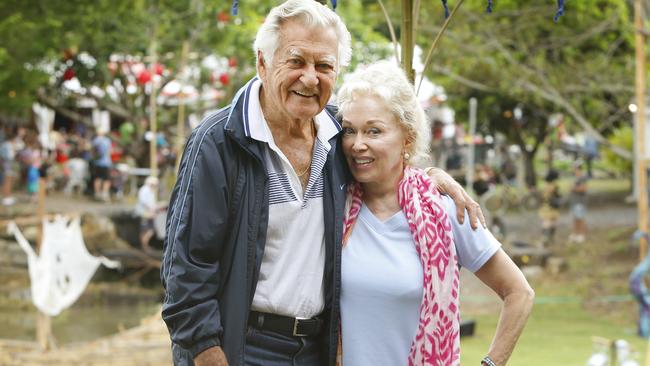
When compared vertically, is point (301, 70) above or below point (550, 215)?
above

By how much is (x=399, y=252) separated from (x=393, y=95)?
1.25 feet

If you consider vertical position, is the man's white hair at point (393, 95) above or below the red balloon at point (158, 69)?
below

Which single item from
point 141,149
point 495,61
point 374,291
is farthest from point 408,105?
point 141,149

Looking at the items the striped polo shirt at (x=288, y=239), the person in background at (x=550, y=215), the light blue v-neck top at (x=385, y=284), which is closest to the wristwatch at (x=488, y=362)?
the light blue v-neck top at (x=385, y=284)

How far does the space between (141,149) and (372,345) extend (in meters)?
20.1

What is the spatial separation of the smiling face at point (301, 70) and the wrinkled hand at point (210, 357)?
1.85 feet

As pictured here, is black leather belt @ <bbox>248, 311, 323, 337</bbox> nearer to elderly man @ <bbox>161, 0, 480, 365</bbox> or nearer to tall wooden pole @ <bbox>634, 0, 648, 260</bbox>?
elderly man @ <bbox>161, 0, 480, 365</bbox>

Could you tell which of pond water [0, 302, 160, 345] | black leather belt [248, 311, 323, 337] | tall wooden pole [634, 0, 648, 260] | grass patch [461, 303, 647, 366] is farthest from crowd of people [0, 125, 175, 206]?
black leather belt [248, 311, 323, 337]

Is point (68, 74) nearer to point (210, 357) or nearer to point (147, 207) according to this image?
point (147, 207)

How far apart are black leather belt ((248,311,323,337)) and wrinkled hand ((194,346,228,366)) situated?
0.39 ft

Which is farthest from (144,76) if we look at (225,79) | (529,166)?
(529,166)

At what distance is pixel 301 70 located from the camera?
243cm

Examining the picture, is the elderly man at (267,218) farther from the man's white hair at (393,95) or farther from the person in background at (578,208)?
the person in background at (578,208)

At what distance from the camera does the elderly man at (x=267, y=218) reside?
236 centimetres
